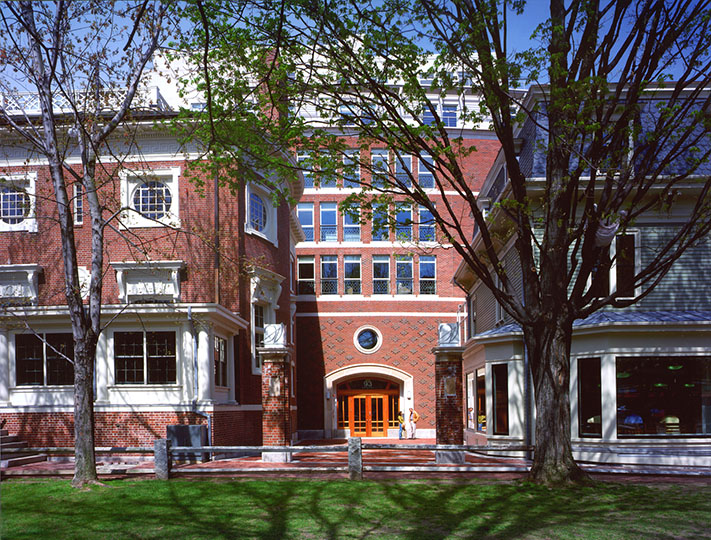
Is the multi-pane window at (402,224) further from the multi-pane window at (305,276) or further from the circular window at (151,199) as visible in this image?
the circular window at (151,199)

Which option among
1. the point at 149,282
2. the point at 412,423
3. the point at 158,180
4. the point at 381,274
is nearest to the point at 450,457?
the point at 149,282

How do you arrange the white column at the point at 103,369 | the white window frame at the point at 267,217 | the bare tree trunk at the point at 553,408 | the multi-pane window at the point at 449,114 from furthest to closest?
the multi-pane window at the point at 449,114 → the white window frame at the point at 267,217 → the white column at the point at 103,369 → the bare tree trunk at the point at 553,408

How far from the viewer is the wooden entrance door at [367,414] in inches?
1448

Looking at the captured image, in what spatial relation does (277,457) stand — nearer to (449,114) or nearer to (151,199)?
(151,199)

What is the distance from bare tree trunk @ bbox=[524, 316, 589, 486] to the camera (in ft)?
43.1

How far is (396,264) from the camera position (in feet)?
121

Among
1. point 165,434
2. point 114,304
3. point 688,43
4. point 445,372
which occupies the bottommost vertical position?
point 165,434

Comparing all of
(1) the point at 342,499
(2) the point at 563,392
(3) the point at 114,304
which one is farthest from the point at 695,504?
(3) the point at 114,304

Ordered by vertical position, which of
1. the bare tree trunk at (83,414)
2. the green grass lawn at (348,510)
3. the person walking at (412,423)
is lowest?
the person walking at (412,423)

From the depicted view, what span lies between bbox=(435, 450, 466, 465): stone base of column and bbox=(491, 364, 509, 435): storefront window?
435 cm

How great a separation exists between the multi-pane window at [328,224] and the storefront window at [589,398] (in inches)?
788

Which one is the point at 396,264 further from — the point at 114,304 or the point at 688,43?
the point at 688,43

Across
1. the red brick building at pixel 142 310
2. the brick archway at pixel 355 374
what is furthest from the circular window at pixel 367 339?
the red brick building at pixel 142 310

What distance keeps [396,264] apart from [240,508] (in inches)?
1028
